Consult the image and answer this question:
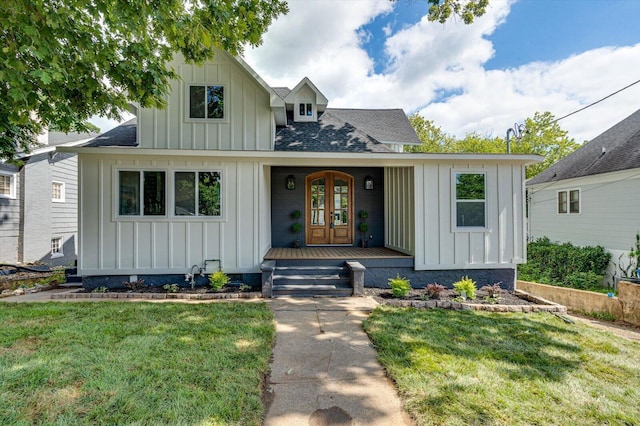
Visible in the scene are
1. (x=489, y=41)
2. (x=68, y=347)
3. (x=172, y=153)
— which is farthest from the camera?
(x=489, y=41)

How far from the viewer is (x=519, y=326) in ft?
14.7

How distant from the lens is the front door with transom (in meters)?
8.91

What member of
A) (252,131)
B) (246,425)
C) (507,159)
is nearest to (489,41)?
(507,159)

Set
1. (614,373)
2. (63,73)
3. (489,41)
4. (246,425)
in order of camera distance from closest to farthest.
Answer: (246,425) → (614,373) → (63,73) → (489,41)

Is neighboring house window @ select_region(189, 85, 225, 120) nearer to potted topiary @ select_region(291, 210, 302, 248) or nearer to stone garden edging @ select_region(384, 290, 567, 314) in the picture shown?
potted topiary @ select_region(291, 210, 302, 248)

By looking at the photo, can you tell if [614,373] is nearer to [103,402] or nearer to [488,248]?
[488,248]

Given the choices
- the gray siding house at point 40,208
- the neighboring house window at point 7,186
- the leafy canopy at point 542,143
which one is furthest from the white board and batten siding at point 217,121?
the leafy canopy at point 542,143

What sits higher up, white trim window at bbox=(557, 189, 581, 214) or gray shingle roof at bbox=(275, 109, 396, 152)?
gray shingle roof at bbox=(275, 109, 396, 152)

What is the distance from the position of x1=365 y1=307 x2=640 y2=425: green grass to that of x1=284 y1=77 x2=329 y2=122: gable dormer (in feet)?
22.4

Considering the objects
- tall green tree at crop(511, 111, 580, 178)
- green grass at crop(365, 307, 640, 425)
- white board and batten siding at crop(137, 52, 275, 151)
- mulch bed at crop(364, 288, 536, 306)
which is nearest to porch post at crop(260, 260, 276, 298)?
mulch bed at crop(364, 288, 536, 306)

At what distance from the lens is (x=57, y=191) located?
455 inches

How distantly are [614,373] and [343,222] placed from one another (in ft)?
21.3

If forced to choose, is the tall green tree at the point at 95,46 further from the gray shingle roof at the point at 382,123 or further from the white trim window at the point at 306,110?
the gray shingle roof at the point at 382,123

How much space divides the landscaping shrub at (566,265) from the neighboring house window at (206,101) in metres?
12.0
